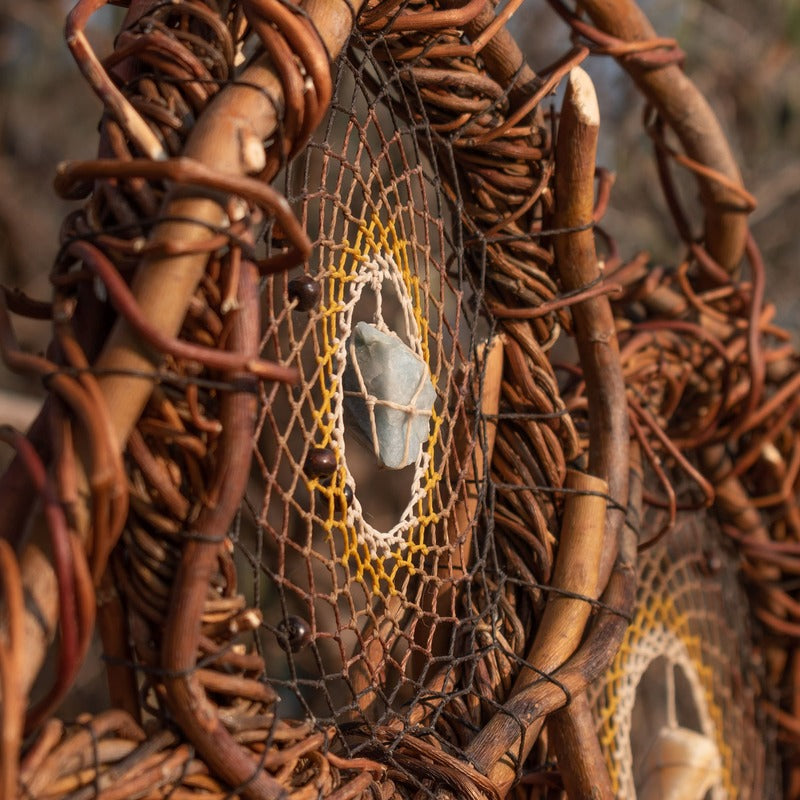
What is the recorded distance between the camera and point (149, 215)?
0.86ft

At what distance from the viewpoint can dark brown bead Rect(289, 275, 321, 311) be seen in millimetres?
331

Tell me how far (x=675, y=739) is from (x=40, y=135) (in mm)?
1593

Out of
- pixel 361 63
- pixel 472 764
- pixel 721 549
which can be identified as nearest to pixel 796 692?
pixel 721 549

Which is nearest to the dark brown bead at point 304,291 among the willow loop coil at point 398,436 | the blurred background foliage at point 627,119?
the willow loop coil at point 398,436

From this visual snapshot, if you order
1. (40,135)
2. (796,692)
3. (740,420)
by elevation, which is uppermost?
(740,420)

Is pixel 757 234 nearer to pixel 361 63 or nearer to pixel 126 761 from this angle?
pixel 361 63

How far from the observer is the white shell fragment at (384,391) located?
373 mm

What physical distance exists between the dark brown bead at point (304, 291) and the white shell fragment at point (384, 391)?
0.04 m

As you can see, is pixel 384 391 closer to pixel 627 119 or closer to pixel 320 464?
pixel 320 464

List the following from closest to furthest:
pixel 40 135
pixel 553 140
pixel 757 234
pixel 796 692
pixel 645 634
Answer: pixel 553 140 → pixel 645 634 → pixel 796 692 → pixel 40 135 → pixel 757 234

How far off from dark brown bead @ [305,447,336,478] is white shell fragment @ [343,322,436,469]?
0.03m

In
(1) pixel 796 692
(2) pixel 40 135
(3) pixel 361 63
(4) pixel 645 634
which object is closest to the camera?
(3) pixel 361 63

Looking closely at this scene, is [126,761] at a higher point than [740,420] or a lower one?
higher

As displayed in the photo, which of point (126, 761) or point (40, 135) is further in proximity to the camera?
point (40, 135)
